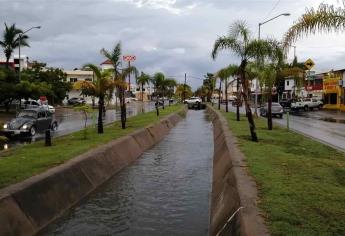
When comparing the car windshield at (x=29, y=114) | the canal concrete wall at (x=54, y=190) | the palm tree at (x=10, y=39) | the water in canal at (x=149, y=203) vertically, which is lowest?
the water in canal at (x=149, y=203)

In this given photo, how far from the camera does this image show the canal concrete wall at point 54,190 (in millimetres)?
9688

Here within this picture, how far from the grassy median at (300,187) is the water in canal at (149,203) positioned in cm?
165

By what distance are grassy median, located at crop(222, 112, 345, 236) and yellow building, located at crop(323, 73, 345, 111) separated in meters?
53.3

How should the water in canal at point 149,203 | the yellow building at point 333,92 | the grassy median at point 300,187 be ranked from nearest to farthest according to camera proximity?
the grassy median at point 300,187 → the water in canal at point 149,203 → the yellow building at point 333,92

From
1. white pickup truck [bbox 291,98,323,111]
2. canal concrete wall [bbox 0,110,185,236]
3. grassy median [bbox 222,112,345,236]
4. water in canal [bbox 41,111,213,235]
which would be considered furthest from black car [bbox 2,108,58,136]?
white pickup truck [bbox 291,98,323,111]

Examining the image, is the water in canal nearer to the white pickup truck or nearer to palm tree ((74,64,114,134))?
palm tree ((74,64,114,134))

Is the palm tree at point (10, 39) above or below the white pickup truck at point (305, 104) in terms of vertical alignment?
above

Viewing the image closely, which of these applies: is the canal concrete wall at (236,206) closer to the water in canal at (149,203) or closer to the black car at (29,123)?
the water in canal at (149,203)

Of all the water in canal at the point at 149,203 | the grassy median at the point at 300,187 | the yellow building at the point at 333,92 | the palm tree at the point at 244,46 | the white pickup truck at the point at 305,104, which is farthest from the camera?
the yellow building at the point at 333,92

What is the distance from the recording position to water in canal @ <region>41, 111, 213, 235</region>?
10438mm

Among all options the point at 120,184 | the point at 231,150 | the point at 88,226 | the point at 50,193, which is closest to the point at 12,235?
the point at 88,226

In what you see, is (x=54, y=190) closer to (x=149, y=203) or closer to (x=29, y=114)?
(x=149, y=203)

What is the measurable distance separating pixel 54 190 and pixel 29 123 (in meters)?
17.7

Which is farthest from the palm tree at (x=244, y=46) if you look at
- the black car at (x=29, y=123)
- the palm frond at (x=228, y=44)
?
the black car at (x=29, y=123)
